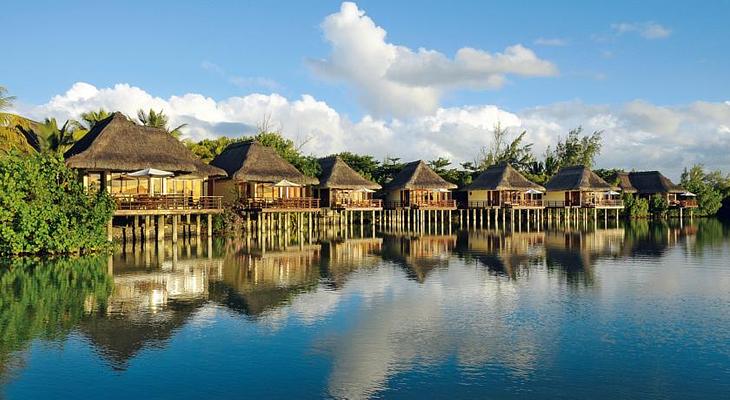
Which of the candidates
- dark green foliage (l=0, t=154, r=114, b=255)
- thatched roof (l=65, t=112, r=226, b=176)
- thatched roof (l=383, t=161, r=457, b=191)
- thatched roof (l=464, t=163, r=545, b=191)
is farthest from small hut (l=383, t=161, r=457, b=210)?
dark green foliage (l=0, t=154, r=114, b=255)

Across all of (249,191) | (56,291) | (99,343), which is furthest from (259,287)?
(249,191)

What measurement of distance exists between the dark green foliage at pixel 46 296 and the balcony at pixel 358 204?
58.4 ft

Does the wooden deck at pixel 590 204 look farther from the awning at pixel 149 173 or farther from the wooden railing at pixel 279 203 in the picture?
the awning at pixel 149 173

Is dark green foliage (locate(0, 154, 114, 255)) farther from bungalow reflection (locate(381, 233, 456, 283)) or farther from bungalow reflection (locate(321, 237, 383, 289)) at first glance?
bungalow reflection (locate(381, 233, 456, 283))

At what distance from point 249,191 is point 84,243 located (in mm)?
12312

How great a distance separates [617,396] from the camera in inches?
273

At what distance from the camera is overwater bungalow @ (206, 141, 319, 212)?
97.5 ft

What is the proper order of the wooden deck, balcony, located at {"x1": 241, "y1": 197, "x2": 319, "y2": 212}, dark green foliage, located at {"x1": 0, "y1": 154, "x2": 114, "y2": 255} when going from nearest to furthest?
dark green foliage, located at {"x1": 0, "y1": 154, "x2": 114, "y2": 255} → balcony, located at {"x1": 241, "y1": 197, "x2": 319, "y2": 212} → the wooden deck

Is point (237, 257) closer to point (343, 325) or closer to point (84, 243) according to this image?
point (84, 243)

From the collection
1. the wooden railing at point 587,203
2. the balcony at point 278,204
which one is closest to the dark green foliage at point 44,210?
the balcony at point 278,204

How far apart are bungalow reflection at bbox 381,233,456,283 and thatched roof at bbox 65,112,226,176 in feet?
29.0

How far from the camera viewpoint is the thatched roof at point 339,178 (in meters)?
36.0

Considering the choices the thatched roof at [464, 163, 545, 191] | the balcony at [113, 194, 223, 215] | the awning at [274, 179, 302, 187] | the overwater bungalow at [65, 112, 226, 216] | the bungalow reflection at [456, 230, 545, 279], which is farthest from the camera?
the thatched roof at [464, 163, 545, 191]

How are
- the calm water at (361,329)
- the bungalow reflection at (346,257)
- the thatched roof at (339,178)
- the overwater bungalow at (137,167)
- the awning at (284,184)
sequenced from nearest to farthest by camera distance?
the calm water at (361,329) < the bungalow reflection at (346,257) < the overwater bungalow at (137,167) < the awning at (284,184) < the thatched roof at (339,178)
